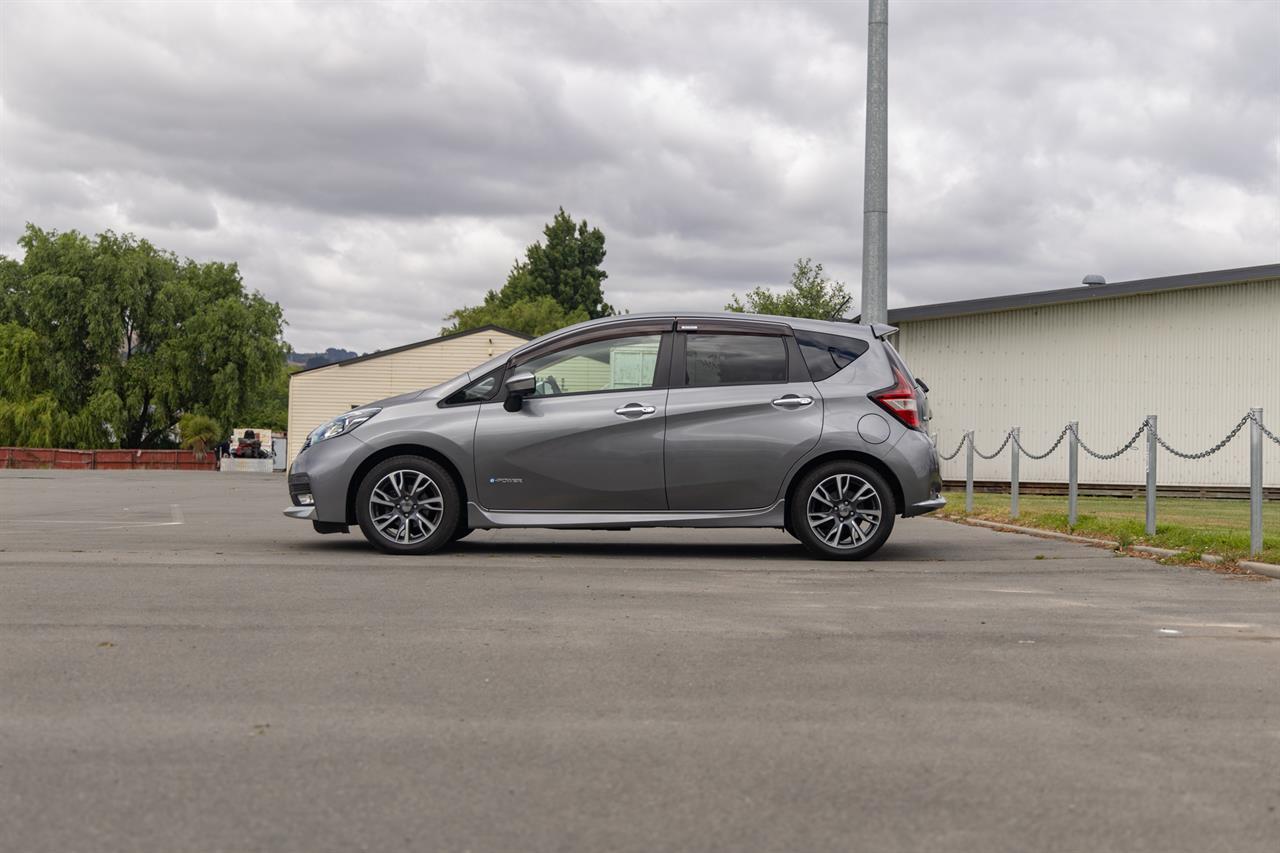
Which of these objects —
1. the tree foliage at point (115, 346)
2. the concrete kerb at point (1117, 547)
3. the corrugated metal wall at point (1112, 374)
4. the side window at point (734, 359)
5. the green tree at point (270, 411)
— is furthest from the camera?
the green tree at point (270, 411)

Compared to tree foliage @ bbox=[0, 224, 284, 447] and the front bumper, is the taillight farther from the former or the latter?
tree foliage @ bbox=[0, 224, 284, 447]

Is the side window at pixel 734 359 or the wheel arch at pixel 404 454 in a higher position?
the side window at pixel 734 359

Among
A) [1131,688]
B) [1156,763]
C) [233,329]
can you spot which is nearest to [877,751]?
[1156,763]

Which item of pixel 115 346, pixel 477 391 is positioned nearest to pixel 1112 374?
pixel 477 391

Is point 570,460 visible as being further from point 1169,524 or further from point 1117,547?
point 1169,524

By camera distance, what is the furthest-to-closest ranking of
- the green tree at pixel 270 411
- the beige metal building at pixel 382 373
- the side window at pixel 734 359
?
the green tree at pixel 270 411, the beige metal building at pixel 382 373, the side window at pixel 734 359

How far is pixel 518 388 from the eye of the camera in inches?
403

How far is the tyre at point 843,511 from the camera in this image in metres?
10.3

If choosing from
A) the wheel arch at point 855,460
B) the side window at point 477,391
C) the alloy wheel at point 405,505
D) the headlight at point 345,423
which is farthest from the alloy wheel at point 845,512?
the headlight at point 345,423

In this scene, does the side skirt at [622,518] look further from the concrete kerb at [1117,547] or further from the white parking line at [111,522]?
the white parking line at [111,522]

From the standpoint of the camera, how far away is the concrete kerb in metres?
9.52

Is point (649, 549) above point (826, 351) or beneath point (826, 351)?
beneath

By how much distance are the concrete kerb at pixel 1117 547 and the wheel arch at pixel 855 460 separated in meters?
2.08

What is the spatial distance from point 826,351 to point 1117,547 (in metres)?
3.05
